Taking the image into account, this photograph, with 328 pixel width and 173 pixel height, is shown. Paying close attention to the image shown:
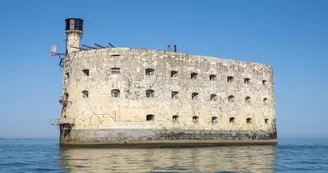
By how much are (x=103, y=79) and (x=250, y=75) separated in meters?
13.0

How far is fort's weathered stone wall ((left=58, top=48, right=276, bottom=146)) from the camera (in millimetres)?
28766

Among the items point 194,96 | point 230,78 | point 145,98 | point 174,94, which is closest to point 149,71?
point 145,98

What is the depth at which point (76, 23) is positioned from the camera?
3203cm

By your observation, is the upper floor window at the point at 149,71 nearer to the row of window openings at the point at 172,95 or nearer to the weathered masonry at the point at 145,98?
the weathered masonry at the point at 145,98

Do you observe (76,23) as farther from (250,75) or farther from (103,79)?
(250,75)

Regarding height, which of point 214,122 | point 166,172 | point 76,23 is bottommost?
point 166,172

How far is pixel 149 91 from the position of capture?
29.5 metres

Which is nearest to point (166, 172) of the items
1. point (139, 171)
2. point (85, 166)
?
point (139, 171)

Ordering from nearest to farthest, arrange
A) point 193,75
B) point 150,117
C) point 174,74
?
1. point 150,117
2. point 174,74
3. point 193,75

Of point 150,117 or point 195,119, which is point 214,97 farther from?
point 150,117

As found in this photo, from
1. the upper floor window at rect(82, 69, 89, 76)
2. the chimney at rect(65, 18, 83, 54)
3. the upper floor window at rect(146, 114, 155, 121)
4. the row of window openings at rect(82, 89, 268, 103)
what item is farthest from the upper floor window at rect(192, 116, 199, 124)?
the chimney at rect(65, 18, 83, 54)

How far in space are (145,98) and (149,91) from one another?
0.70 m

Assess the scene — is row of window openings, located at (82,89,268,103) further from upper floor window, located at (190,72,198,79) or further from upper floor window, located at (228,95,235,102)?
upper floor window, located at (190,72,198,79)

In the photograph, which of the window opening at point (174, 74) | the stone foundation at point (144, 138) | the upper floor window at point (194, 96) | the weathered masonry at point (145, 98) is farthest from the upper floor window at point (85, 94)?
the upper floor window at point (194, 96)
